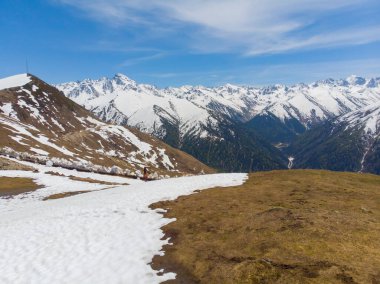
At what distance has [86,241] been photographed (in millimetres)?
25688

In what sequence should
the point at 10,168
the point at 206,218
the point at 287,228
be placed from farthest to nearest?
the point at 10,168 < the point at 206,218 < the point at 287,228

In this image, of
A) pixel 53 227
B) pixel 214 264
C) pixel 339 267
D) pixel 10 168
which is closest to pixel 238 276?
pixel 214 264

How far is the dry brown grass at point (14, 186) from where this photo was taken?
54.8 m

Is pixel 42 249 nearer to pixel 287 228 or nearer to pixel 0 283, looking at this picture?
pixel 0 283

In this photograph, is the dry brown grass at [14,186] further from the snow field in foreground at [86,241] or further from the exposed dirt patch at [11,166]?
the snow field in foreground at [86,241]

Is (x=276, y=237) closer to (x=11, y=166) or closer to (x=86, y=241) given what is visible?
(x=86, y=241)

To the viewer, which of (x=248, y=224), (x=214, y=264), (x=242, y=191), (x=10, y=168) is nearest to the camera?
(x=214, y=264)

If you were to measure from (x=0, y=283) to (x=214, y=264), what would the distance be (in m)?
11.7

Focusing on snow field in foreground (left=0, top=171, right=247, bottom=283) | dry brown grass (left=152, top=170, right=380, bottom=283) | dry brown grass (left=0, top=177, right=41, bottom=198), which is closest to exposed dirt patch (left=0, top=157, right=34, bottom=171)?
dry brown grass (left=0, top=177, right=41, bottom=198)

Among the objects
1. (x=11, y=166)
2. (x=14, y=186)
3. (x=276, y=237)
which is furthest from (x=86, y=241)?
(x=11, y=166)

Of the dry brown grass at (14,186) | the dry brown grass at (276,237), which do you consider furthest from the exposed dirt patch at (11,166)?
the dry brown grass at (276,237)

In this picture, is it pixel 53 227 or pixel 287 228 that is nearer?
pixel 287 228

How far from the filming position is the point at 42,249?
24.9 m

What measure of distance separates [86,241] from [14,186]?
41.3 meters
